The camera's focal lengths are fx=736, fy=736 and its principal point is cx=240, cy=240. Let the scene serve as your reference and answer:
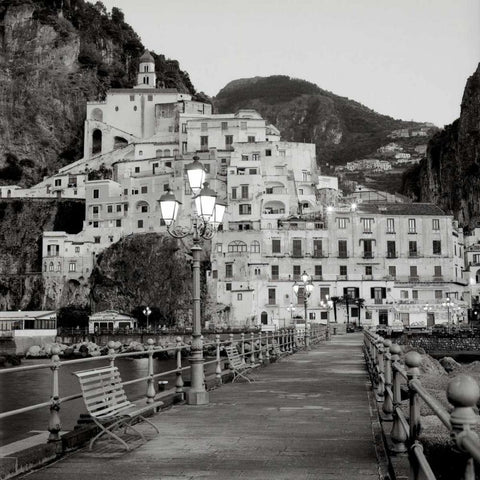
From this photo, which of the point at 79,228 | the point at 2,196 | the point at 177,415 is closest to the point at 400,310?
the point at 79,228

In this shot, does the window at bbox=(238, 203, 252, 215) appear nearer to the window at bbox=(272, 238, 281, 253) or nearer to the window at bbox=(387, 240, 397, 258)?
the window at bbox=(272, 238, 281, 253)

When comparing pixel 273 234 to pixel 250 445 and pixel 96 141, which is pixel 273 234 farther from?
pixel 250 445

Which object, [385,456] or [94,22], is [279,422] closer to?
[385,456]

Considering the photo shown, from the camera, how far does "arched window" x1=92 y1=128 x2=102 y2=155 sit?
112 meters

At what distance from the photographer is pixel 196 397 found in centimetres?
1324

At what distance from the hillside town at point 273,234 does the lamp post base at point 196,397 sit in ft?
204

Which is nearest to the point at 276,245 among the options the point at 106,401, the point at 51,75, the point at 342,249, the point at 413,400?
the point at 342,249

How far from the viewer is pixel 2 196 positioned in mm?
107938

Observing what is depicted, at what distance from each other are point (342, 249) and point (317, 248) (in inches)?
112

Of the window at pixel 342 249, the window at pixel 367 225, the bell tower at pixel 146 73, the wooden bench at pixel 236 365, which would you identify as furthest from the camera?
the bell tower at pixel 146 73

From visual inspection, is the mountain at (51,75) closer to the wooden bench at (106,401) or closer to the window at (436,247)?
the window at (436,247)

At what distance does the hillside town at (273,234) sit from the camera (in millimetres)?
79750

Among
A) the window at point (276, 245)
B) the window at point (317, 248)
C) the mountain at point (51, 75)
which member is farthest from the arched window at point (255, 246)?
the mountain at point (51, 75)

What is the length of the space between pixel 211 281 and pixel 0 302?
3220 cm
